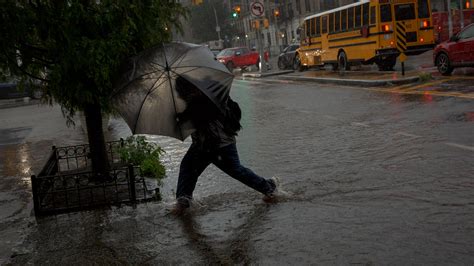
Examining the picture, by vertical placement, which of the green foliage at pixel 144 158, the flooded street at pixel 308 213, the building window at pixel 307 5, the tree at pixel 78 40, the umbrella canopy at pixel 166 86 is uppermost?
the building window at pixel 307 5

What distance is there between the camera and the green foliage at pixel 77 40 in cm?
629

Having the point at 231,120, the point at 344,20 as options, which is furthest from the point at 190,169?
the point at 344,20

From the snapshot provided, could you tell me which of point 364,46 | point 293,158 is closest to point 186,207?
point 293,158

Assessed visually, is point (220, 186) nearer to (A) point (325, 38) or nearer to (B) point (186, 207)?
(B) point (186, 207)

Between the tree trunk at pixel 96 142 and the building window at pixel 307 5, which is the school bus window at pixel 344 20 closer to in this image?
the tree trunk at pixel 96 142

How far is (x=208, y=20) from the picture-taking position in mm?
84938

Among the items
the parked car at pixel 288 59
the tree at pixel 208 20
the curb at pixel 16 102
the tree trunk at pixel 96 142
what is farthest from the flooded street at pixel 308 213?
the tree at pixel 208 20

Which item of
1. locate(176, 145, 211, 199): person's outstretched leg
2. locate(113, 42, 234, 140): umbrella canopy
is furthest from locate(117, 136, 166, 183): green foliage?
locate(113, 42, 234, 140): umbrella canopy

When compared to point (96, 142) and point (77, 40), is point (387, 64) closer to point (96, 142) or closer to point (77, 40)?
point (96, 142)

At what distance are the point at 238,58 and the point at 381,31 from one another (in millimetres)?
19177

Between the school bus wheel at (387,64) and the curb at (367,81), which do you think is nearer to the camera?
the curb at (367,81)

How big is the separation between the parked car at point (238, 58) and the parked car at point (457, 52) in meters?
22.5

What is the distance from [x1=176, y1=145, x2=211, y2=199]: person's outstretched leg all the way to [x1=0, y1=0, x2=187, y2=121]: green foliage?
123 cm

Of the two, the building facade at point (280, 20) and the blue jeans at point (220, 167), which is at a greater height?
the building facade at point (280, 20)
